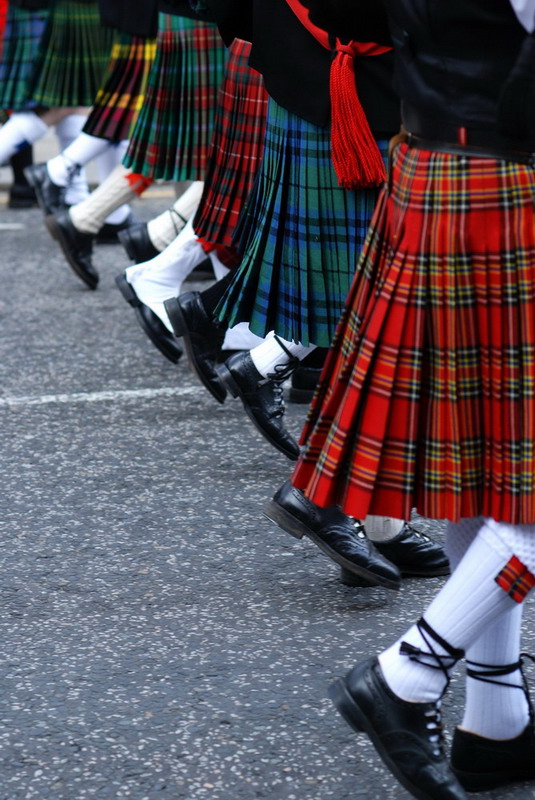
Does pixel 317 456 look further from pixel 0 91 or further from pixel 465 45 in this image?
pixel 0 91

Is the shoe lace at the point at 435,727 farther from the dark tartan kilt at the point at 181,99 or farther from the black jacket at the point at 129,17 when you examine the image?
the black jacket at the point at 129,17

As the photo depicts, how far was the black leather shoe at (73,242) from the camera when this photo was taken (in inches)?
221

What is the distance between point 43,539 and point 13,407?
1147mm

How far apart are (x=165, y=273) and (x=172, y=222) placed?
0.47m

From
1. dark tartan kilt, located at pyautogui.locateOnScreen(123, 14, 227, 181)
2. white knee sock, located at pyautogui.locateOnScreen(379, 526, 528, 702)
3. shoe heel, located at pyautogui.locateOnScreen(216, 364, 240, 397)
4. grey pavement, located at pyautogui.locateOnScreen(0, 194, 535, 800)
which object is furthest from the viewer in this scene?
dark tartan kilt, located at pyautogui.locateOnScreen(123, 14, 227, 181)

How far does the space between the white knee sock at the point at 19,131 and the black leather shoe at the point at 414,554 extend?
4.17 m

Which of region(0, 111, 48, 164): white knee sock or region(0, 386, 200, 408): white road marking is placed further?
region(0, 111, 48, 164): white knee sock

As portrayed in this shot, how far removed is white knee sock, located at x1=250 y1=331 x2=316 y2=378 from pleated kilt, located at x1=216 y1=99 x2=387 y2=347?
0.60ft

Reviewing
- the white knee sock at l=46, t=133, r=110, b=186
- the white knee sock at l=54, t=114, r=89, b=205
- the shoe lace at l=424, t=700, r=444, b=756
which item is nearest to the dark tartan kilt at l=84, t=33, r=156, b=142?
the white knee sock at l=46, t=133, r=110, b=186

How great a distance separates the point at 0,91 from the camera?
6.53 metres

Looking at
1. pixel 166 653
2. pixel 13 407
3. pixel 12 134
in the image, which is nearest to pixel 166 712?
pixel 166 653

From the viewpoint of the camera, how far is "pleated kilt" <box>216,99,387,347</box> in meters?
2.94

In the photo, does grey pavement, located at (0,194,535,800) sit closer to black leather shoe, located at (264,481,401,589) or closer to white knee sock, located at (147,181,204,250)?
black leather shoe, located at (264,481,401,589)

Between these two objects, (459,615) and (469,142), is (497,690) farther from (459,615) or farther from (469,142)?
(469,142)
